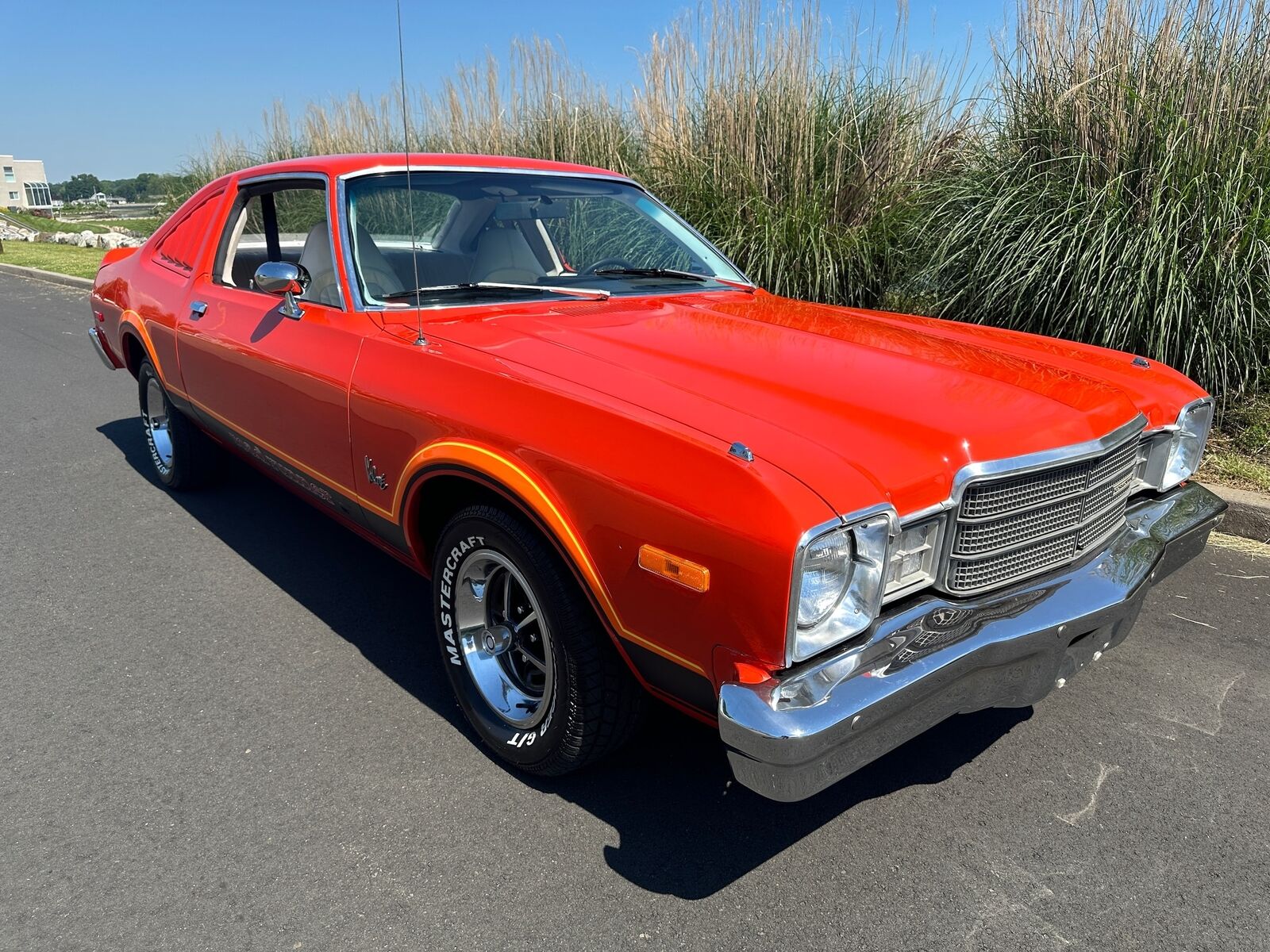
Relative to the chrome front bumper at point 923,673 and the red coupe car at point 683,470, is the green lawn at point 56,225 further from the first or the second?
the chrome front bumper at point 923,673

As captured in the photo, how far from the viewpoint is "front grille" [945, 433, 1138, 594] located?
2154 millimetres

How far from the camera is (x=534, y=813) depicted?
2.45 m

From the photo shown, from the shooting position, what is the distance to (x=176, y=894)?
2.16 metres

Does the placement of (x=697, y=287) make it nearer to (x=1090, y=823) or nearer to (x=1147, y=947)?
(x=1090, y=823)

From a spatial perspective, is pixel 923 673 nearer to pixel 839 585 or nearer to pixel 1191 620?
pixel 839 585

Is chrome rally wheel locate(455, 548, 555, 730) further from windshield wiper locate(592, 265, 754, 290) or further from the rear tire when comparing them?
the rear tire

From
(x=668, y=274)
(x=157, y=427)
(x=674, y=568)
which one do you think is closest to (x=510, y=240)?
(x=668, y=274)

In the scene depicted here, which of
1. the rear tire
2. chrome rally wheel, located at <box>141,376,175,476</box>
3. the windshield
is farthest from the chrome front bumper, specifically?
chrome rally wheel, located at <box>141,376,175,476</box>

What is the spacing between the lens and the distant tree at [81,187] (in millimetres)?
128500

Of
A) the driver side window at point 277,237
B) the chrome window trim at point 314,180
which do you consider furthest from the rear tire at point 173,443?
the chrome window trim at point 314,180

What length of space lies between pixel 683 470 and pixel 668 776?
42.1 inches

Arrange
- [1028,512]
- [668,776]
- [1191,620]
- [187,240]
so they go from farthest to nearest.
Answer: [187,240], [1191,620], [668,776], [1028,512]

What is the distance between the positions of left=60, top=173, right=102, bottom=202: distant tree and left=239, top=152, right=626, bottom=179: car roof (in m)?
146

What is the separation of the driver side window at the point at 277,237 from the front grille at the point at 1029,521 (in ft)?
7.31
